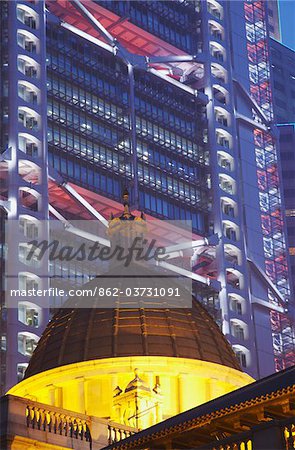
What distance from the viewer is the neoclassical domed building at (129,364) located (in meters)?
73.6

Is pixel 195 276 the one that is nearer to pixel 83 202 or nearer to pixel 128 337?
pixel 83 202

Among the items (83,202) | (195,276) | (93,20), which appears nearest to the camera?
(83,202)

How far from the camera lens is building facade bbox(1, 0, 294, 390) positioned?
147375mm

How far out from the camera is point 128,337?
76.6 metres

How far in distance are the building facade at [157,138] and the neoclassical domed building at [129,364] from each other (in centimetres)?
5478

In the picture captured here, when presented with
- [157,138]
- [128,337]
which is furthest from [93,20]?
[128,337]

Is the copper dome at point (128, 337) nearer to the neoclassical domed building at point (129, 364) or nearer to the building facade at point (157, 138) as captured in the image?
the neoclassical domed building at point (129, 364)

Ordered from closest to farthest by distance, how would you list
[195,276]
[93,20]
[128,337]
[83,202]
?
[128,337] < [83,202] < [195,276] < [93,20]

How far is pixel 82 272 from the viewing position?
499 feet

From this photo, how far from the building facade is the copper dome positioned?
5403cm

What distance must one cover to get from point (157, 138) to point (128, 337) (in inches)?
3663

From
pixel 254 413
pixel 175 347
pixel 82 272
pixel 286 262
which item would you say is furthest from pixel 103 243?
pixel 254 413

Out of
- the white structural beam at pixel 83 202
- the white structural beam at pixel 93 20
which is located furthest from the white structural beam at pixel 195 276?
the white structural beam at pixel 93 20

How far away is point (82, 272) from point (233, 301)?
69.3 ft
